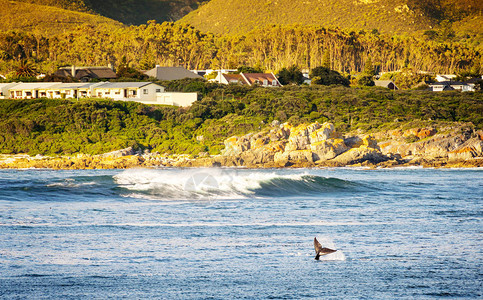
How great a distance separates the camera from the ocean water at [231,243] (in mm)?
11031

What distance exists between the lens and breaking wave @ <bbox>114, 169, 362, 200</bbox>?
26.2m

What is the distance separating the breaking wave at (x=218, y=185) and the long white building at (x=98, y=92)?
4095 cm

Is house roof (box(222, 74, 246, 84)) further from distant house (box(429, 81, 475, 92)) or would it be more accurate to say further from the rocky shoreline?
the rocky shoreline

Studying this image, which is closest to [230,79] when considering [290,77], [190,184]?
[290,77]

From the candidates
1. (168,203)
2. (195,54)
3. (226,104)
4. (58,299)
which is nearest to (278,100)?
(226,104)

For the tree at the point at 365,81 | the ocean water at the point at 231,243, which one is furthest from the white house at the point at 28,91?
the ocean water at the point at 231,243

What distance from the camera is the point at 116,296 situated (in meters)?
10.5

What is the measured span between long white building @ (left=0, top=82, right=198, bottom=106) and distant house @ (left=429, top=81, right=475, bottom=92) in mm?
42091

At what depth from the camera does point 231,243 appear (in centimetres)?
1482

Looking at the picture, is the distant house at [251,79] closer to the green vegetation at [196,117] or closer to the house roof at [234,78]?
the house roof at [234,78]

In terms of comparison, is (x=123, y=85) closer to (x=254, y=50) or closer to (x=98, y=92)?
(x=98, y=92)

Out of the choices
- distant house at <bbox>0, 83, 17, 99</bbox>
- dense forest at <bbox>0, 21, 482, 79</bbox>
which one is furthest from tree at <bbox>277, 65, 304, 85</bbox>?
distant house at <bbox>0, 83, 17, 99</bbox>

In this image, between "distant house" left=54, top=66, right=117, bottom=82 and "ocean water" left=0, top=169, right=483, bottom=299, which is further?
"distant house" left=54, top=66, right=117, bottom=82

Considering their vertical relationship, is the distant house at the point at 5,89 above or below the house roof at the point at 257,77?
below
